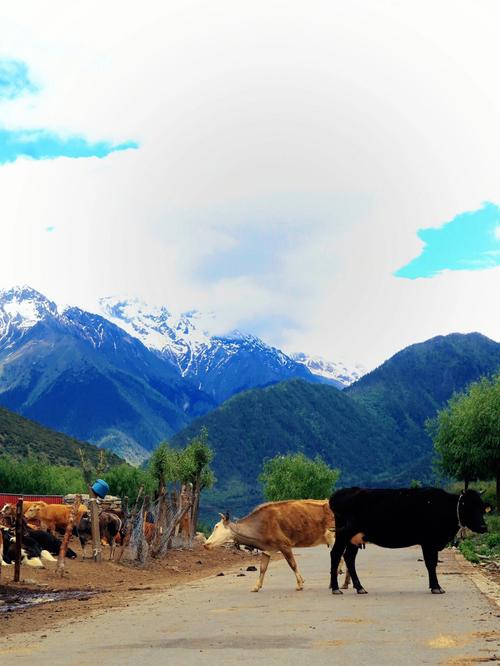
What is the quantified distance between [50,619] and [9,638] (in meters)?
3.01

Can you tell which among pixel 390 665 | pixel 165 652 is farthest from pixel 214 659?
pixel 390 665

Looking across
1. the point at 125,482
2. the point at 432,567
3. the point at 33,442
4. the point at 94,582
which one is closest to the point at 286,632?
the point at 432,567

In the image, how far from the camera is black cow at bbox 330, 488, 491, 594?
18094 millimetres

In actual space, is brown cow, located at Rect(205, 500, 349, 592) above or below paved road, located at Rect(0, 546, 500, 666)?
above

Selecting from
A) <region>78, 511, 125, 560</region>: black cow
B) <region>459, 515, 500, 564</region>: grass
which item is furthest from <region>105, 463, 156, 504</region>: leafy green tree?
<region>78, 511, 125, 560</region>: black cow

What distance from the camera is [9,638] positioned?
46.2ft

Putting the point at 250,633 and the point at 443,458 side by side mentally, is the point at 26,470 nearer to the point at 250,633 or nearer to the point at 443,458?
the point at 443,458

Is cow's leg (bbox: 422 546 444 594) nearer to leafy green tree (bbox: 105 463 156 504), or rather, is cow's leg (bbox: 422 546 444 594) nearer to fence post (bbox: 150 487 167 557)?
fence post (bbox: 150 487 167 557)

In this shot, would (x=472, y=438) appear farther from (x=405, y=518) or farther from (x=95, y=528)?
(x=405, y=518)

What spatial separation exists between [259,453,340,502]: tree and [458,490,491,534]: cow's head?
106190 millimetres

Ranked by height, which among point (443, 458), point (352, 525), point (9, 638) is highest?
point (443, 458)

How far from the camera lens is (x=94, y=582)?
90.2 feet

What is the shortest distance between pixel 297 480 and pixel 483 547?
9214 cm

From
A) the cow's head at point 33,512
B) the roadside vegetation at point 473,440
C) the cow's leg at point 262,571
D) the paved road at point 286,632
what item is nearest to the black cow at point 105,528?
the cow's head at point 33,512
